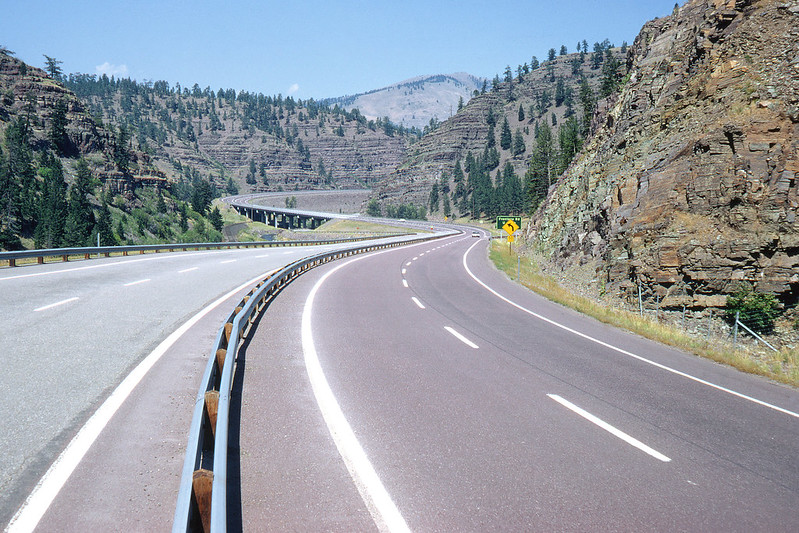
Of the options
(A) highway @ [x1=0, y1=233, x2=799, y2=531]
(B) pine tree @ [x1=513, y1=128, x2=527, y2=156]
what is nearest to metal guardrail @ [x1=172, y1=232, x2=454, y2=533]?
(A) highway @ [x1=0, y1=233, x2=799, y2=531]

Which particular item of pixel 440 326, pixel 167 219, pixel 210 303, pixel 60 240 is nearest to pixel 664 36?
pixel 440 326

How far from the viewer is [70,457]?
476 cm

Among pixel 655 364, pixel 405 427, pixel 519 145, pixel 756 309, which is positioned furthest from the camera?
pixel 519 145

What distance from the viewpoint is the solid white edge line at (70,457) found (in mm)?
3770

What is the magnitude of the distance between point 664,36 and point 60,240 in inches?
3292

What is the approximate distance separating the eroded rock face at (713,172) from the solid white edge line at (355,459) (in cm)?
1480

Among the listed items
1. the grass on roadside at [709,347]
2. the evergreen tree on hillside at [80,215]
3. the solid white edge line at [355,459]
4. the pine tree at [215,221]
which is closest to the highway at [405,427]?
the solid white edge line at [355,459]

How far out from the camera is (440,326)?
12.8 m

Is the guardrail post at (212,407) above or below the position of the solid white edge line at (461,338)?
above

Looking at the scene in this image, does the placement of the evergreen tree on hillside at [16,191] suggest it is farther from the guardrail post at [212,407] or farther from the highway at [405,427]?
the guardrail post at [212,407]

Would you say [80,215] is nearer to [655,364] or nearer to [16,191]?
[16,191]

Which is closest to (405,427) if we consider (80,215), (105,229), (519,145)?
(105,229)

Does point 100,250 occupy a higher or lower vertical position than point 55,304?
higher

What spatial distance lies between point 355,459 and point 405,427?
1.05 metres
